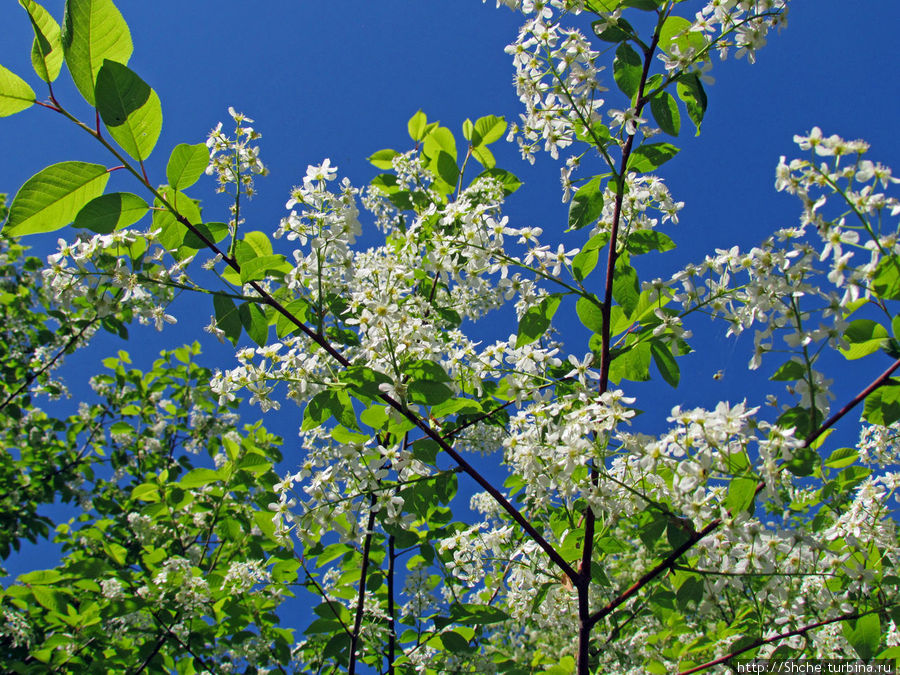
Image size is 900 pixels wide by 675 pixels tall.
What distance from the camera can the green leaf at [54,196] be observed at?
1.61 meters

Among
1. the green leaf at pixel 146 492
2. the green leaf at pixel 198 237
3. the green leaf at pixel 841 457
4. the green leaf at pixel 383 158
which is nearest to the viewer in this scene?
the green leaf at pixel 198 237

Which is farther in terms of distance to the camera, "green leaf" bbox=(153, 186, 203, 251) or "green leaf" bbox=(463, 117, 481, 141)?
"green leaf" bbox=(463, 117, 481, 141)

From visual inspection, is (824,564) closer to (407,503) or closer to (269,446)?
(407,503)

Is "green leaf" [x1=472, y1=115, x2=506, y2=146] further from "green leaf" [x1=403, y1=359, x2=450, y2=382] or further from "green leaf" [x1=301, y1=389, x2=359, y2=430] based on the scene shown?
"green leaf" [x1=301, y1=389, x2=359, y2=430]

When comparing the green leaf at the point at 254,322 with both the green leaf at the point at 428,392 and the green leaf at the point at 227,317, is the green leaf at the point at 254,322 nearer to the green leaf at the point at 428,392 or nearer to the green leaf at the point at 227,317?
the green leaf at the point at 227,317

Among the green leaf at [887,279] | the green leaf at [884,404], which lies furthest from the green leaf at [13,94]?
the green leaf at [884,404]

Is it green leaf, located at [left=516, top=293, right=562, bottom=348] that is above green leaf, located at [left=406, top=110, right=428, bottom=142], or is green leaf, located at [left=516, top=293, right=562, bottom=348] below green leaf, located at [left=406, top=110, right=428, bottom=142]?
below

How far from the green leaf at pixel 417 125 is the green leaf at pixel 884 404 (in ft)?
9.89

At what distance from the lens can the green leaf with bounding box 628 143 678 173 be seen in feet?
7.77

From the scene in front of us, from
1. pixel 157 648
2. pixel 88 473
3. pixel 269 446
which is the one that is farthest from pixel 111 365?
Answer: pixel 157 648

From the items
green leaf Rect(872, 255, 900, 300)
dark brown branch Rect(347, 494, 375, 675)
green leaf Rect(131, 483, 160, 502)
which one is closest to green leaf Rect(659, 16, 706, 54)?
green leaf Rect(872, 255, 900, 300)

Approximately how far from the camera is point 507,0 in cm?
249

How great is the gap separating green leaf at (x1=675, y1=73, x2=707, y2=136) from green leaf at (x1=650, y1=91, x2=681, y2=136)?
3.6 inches

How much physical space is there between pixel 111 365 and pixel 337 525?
6.11 m
